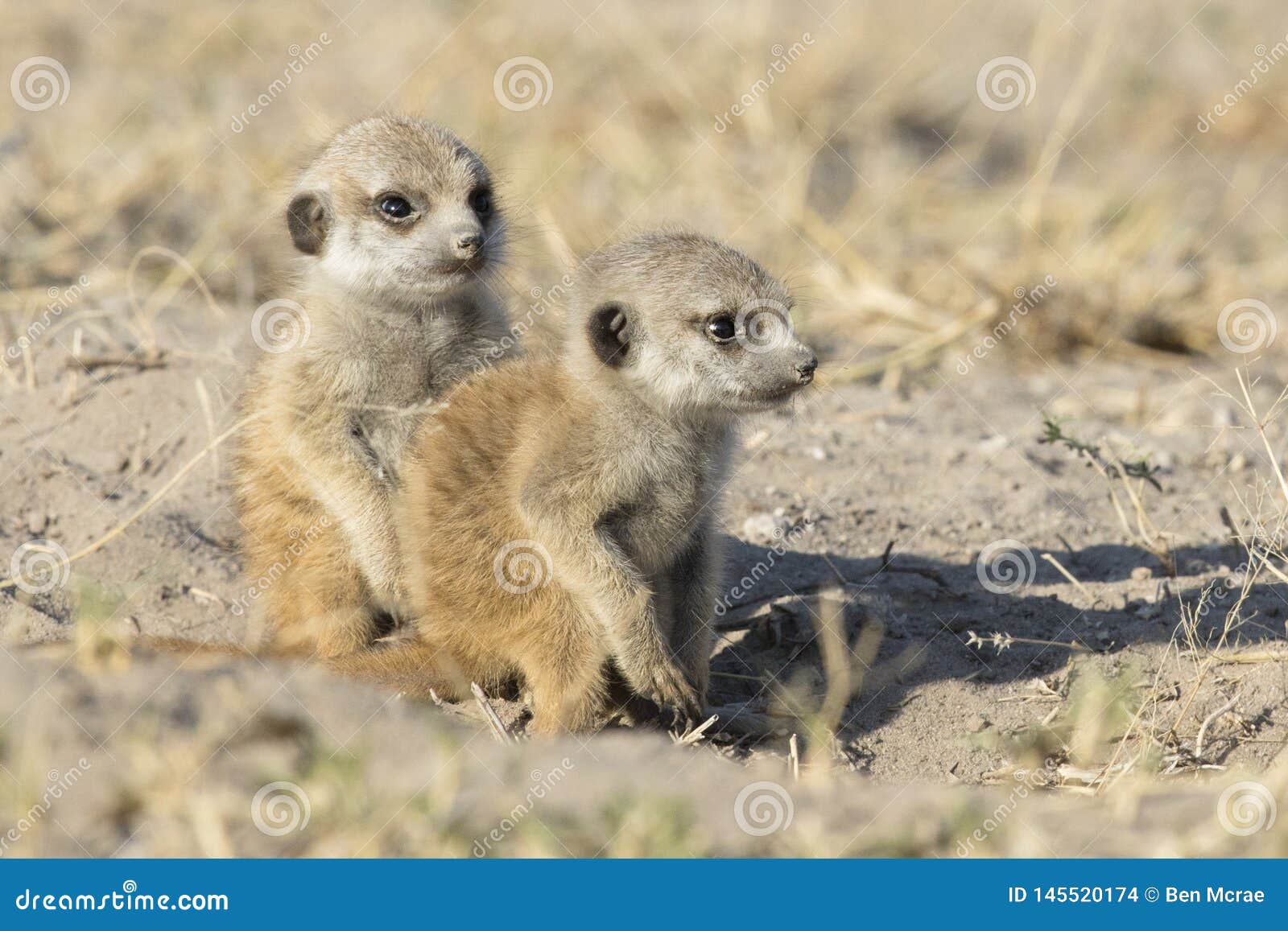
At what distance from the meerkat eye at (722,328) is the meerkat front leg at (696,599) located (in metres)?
0.63

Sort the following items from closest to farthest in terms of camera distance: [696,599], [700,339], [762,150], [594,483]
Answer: [594,483] < [700,339] < [696,599] < [762,150]

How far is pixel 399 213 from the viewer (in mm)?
4965

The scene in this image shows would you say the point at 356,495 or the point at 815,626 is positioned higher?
the point at 356,495

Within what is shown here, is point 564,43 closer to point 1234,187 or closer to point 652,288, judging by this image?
point 1234,187

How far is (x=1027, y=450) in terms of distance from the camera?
6.35 metres

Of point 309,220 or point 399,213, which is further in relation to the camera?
point 309,220

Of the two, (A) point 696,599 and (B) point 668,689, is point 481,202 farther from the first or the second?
(B) point 668,689

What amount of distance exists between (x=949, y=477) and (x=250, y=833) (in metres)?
3.84

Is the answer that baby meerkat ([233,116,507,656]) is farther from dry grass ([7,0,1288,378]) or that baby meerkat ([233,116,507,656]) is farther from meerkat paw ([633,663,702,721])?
meerkat paw ([633,663,702,721])

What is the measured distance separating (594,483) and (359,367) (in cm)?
124

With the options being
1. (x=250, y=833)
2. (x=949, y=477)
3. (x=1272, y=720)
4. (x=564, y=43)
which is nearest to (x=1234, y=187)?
(x=564, y=43)

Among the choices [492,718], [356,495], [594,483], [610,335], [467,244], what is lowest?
[492,718]

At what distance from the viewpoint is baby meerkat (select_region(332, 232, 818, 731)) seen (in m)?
4.06

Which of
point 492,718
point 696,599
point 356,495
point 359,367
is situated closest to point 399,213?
point 359,367
